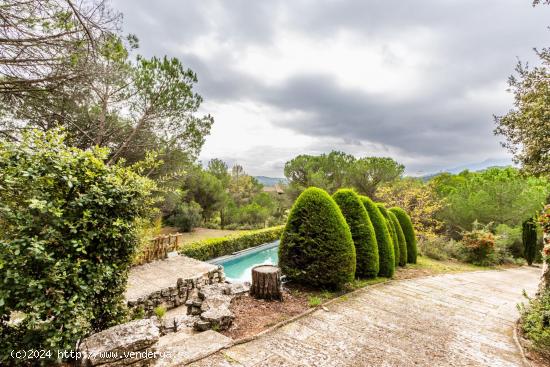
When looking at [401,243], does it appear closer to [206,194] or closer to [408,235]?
[408,235]

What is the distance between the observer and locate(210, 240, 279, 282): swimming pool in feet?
40.7

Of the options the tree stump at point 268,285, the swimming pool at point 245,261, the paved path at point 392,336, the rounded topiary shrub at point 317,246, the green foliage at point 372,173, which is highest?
the green foliage at point 372,173

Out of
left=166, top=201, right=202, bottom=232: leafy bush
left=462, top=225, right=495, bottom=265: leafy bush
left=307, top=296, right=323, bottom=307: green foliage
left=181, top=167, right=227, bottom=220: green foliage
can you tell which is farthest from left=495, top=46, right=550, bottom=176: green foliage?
left=181, top=167, right=227, bottom=220: green foliage

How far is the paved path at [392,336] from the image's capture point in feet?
10.6

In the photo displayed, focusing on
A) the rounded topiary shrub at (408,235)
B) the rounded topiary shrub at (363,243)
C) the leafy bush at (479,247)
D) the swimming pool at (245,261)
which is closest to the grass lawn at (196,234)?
the swimming pool at (245,261)

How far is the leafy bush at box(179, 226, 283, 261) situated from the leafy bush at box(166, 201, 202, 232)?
574cm

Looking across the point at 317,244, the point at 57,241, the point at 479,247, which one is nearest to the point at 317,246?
the point at 317,244

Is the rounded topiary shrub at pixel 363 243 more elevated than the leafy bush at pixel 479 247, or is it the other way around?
the rounded topiary shrub at pixel 363 243

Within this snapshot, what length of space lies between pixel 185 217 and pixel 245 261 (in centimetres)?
748

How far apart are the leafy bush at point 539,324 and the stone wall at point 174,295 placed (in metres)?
6.71

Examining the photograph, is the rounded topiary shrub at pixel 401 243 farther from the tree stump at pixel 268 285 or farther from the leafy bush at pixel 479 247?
the leafy bush at pixel 479 247

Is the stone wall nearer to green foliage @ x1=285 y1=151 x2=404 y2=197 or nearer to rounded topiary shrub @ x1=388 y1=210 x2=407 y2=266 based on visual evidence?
rounded topiary shrub @ x1=388 y1=210 x2=407 y2=266

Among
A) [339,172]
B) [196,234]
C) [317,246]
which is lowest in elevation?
[196,234]

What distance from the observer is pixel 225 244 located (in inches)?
570
